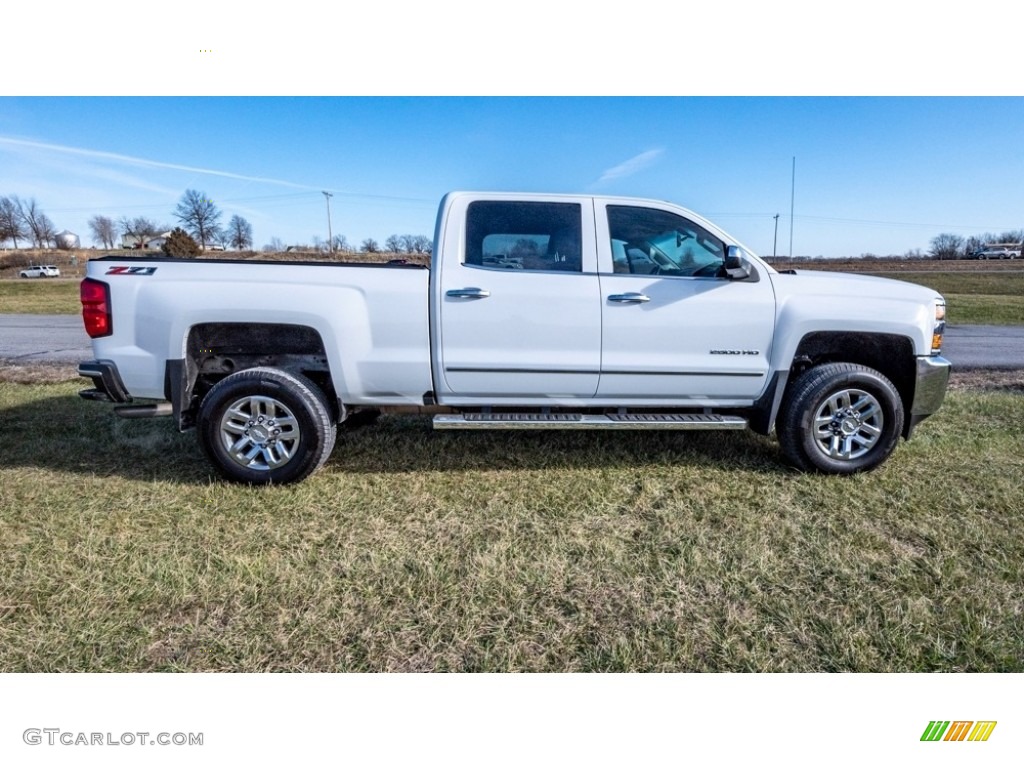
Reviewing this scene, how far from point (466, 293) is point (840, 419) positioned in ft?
8.96

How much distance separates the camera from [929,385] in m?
3.62

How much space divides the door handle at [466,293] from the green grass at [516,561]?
4.11ft

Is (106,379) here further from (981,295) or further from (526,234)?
(981,295)

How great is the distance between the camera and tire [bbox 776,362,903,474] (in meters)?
3.57

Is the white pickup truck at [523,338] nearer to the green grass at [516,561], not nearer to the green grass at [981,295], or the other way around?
the green grass at [516,561]

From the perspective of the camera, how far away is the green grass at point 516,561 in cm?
208

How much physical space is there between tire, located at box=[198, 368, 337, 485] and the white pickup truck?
0.01 m

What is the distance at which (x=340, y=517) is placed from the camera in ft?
10.2

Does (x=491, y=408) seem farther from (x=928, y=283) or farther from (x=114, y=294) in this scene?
(x=928, y=283)

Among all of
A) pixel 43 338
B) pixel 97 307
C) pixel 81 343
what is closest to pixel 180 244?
pixel 43 338

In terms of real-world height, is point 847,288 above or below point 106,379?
above

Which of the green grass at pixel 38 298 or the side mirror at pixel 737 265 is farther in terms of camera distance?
the green grass at pixel 38 298

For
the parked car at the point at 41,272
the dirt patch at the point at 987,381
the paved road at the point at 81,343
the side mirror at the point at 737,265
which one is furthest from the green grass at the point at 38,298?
the dirt patch at the point at 987,381

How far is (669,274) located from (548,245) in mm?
871
